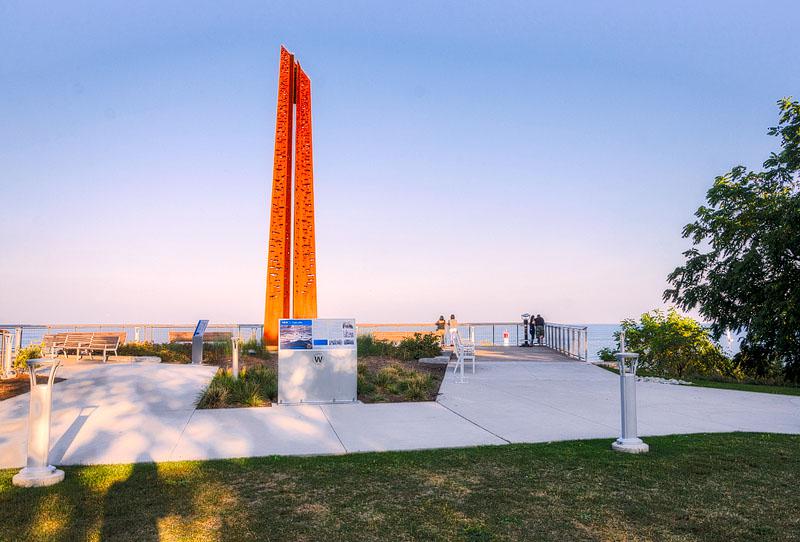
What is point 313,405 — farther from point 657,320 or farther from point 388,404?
point 657,320

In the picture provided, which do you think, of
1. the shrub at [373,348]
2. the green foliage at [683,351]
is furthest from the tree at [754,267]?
the shrub at [373,348]

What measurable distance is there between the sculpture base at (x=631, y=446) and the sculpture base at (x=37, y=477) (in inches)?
226

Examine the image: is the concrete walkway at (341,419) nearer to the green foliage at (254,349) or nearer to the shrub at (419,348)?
the shrub at (419,348)

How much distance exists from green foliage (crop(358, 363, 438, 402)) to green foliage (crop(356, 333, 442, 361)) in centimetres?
411

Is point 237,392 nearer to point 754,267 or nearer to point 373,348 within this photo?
point 373,348

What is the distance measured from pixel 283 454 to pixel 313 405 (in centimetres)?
376

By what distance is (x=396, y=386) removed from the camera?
12062 mm

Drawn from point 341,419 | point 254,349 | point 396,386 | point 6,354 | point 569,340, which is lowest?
point 341,419

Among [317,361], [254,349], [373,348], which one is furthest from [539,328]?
[317,361]

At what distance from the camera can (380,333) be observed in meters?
23.6

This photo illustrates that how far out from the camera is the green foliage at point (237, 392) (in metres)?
10.4

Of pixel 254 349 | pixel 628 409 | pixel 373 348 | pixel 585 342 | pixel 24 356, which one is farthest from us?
pixel 585 342

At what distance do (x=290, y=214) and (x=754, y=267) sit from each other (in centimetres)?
1539

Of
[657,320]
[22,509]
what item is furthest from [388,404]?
[657,320]
